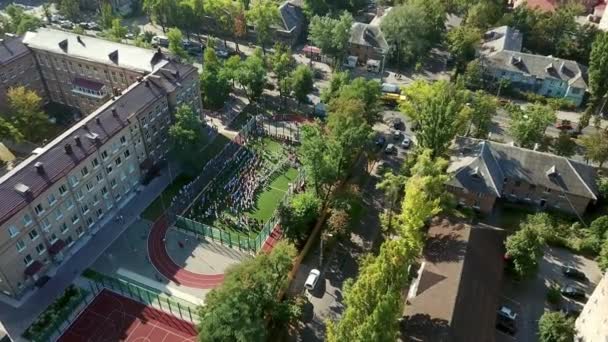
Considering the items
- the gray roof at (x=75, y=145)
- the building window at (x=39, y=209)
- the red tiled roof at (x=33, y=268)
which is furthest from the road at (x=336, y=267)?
the gray roof at (x=75, y=145)

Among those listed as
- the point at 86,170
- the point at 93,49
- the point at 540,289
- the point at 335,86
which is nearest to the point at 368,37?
the point at 335,86

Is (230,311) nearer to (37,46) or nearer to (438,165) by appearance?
(438,165)

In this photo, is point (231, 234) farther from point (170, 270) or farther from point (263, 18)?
point (263, 18)

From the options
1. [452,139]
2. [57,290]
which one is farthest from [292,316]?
[452,139]

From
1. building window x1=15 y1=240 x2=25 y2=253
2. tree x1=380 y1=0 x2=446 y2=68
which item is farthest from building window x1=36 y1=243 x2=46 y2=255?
tree x1=380 y1=0 x2=446 y2=68

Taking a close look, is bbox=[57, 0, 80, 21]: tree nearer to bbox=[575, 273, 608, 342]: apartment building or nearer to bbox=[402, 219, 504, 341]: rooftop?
bbox=[402, 219, 504, 341]: rooftop
